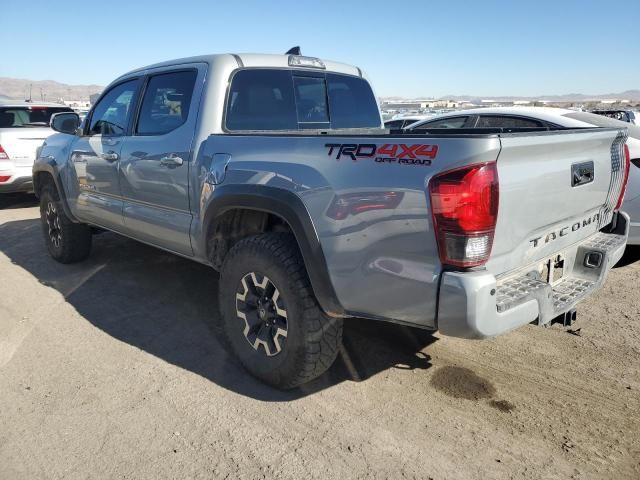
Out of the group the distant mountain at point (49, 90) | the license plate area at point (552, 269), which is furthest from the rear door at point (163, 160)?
the distant mountain at point (49, 90)

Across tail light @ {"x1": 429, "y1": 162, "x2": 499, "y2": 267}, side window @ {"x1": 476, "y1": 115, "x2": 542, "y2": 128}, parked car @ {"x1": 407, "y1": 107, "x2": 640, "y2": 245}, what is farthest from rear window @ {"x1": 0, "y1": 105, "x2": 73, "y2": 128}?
tail light @ {"x1": 429, "y1": 162, "x2": 499, "y2": 267}

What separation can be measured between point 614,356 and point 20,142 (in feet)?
28.3

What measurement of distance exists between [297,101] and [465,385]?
2.35m

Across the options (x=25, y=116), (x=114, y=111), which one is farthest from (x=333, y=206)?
(x=25, y=116)

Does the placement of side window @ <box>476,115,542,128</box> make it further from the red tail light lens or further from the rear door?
the red tail light lens

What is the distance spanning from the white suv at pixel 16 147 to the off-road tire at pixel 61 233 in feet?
9.95

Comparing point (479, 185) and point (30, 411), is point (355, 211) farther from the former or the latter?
point (30, 411)

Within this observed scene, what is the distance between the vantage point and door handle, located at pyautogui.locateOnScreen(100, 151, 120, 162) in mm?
4305

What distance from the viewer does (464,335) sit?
2264 millimetres

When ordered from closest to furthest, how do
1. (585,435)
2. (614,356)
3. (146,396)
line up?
(585,435) < (146,396) < (614,356)

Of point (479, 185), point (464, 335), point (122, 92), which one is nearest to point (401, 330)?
point (464, 335)

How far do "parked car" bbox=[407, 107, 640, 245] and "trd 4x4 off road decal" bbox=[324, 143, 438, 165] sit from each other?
9.00 ft

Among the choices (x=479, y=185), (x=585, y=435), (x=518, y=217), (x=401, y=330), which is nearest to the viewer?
(x=479, y=185)

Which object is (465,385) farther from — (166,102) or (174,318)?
(166,102)
